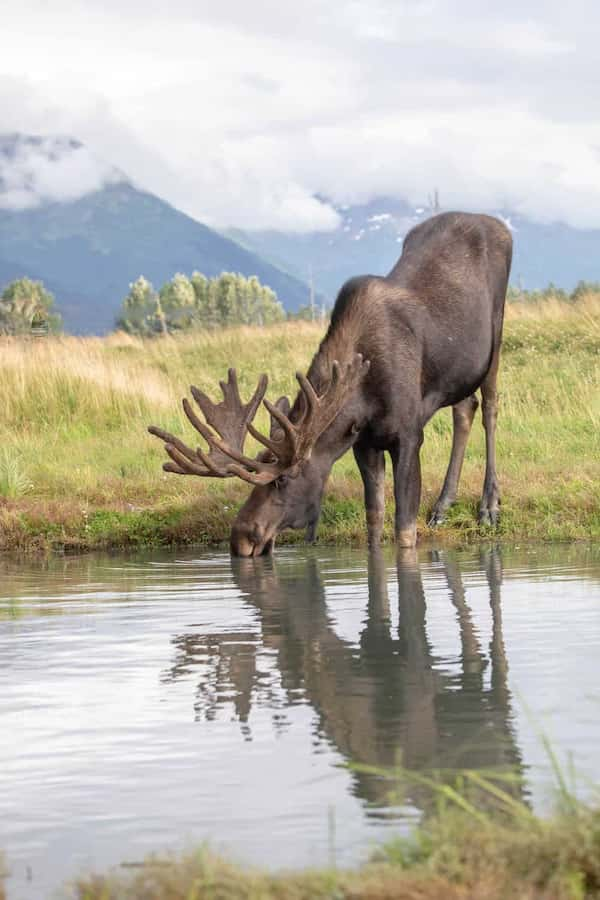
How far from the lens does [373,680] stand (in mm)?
6742

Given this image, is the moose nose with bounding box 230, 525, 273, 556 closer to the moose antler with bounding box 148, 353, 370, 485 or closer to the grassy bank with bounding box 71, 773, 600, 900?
the moose antler with bounding box 148, 353, 370, 485

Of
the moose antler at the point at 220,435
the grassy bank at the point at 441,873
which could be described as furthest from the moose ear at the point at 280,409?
the grassy bank at the point at 441,873

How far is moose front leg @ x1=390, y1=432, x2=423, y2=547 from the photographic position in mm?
11648

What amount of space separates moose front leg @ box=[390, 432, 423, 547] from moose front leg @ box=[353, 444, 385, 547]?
0.70 ft

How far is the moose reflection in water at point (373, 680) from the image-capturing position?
543 cm

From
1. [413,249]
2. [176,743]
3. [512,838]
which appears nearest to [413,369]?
[413,249]

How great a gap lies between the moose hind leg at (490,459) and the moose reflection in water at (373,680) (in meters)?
2.92

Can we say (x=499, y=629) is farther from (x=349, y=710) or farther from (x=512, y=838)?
(x=512, y=838)

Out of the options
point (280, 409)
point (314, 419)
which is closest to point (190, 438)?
point (280, 409)

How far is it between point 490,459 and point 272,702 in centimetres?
701

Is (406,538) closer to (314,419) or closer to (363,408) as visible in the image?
(363,408)

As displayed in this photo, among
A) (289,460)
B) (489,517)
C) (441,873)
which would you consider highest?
(289,460)

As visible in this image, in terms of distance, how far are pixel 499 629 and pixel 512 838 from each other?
12.9 feet

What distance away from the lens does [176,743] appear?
18.6 feet
